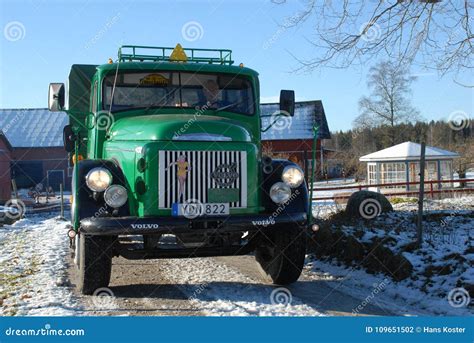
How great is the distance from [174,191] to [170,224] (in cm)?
36

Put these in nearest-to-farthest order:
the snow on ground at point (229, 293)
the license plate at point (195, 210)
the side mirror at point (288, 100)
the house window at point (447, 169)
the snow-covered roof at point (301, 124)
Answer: the snow on ground at point (229, 293)
the license plate at point (195, 210)
the side mirror at point (288, 100)
the house window at point (447, 169)
the snow-covered roof at point (301, 124)

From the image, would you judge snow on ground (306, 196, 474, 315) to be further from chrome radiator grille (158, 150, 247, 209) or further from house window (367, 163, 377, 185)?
house window (367, 163, 377, 185)

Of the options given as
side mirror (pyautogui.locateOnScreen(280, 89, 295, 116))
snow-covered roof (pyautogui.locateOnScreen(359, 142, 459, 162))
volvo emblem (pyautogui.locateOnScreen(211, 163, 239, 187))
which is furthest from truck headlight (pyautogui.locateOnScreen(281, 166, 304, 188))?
snow-covered roof (pyautogui.locateOnScreen(359, 142, 459, 162))

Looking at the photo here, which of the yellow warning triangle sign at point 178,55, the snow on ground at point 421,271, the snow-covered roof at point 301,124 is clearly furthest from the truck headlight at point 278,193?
the snow-covered roof at point 301,124

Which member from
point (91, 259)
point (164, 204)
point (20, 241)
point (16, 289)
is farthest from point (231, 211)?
point (20, 241)

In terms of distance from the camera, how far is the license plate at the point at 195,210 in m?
5.75

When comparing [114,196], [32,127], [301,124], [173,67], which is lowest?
[114,196]

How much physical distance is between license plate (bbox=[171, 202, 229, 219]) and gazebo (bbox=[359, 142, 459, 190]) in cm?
2219

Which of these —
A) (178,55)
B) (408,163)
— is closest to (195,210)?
(178,55)

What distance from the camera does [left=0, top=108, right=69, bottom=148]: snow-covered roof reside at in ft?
132

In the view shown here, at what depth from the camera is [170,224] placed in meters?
5.65

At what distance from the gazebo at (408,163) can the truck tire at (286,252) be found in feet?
69.4

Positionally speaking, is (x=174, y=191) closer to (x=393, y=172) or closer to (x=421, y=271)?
(x=421, y=271)

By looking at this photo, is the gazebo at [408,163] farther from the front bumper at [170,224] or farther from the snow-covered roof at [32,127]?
the snow-covered roof at [32,127]
